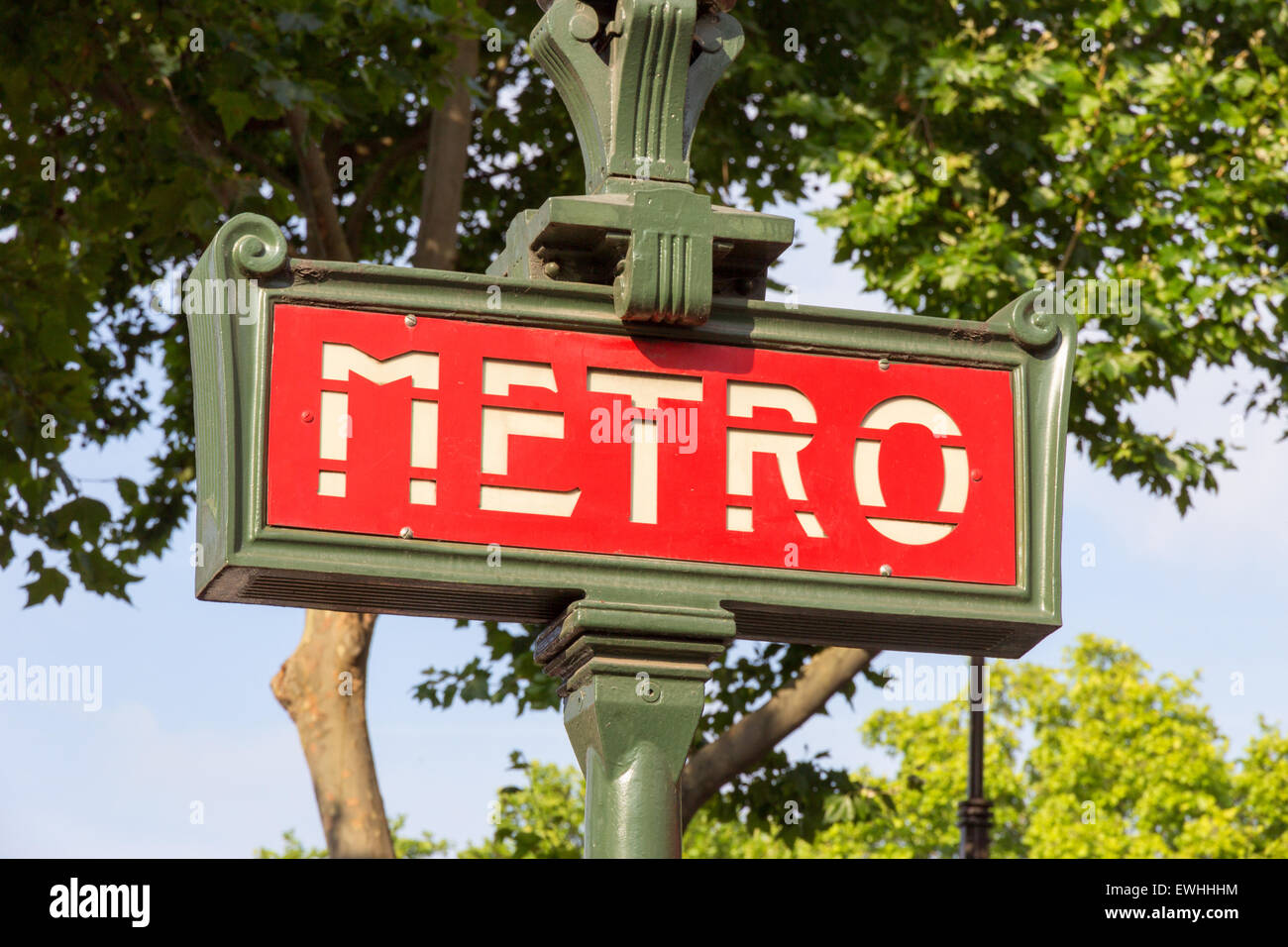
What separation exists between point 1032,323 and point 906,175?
309 inches

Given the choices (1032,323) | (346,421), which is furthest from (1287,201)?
(346,421)

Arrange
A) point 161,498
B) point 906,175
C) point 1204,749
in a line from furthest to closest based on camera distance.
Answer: point 1204,749, point 161,498, point 906,175

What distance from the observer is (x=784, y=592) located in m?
2.54

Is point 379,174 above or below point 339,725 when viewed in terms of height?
above

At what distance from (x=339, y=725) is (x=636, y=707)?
7592 mm

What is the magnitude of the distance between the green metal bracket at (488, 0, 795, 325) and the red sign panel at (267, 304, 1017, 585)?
11 cm

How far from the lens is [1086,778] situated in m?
31.9

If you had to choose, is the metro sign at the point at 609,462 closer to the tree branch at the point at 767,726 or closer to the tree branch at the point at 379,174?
the tree branch at the point at 767,726
